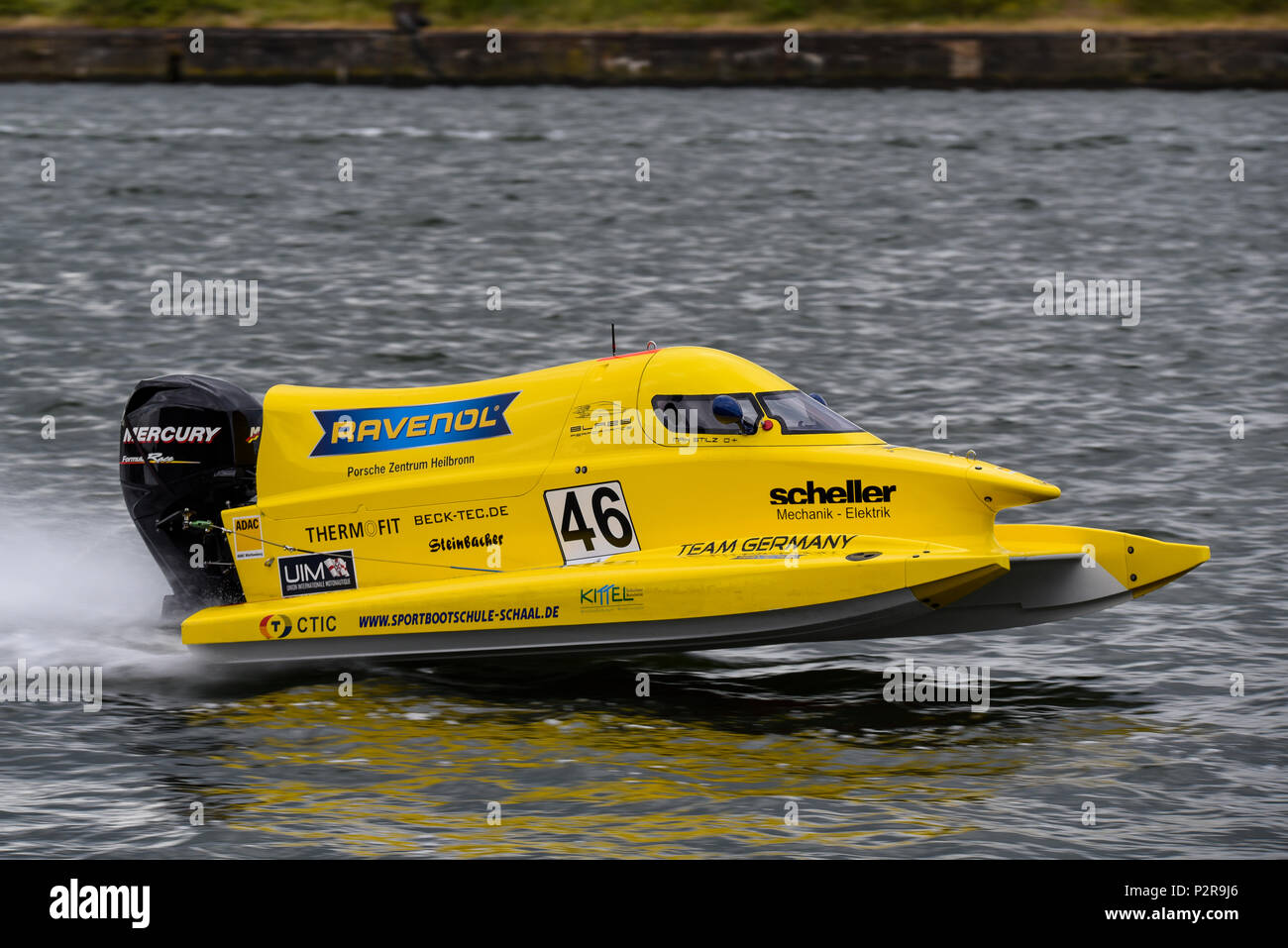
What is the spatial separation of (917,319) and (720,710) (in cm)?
1211

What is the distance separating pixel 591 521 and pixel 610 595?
2.03 feet

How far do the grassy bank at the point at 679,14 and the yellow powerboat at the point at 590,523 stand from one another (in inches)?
1347

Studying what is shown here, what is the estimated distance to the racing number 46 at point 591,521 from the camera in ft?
37.0

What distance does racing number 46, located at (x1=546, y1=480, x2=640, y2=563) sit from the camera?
37.0 feet

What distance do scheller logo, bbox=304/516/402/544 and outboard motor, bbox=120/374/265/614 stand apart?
0.69 m

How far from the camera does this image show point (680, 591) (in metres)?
10.8

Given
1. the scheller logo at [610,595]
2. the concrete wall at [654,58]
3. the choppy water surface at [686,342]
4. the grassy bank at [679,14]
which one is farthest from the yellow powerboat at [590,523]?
the grassy bank at [679,14]

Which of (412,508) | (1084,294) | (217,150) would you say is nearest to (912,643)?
(412,508)

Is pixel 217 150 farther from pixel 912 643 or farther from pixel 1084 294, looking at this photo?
pixel 912 643

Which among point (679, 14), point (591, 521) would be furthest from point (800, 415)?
point (679, 14)

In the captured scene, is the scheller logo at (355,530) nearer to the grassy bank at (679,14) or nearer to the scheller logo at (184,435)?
the scheller logo at (184,435)

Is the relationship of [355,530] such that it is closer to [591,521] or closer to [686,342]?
[591,521]

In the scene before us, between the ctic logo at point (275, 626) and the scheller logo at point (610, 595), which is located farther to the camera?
the ctic logo at point (275, 626)

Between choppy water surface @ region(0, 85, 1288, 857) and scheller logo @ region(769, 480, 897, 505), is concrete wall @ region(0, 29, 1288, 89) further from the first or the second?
scheller logo @ region(769, 480, 897, 505)
